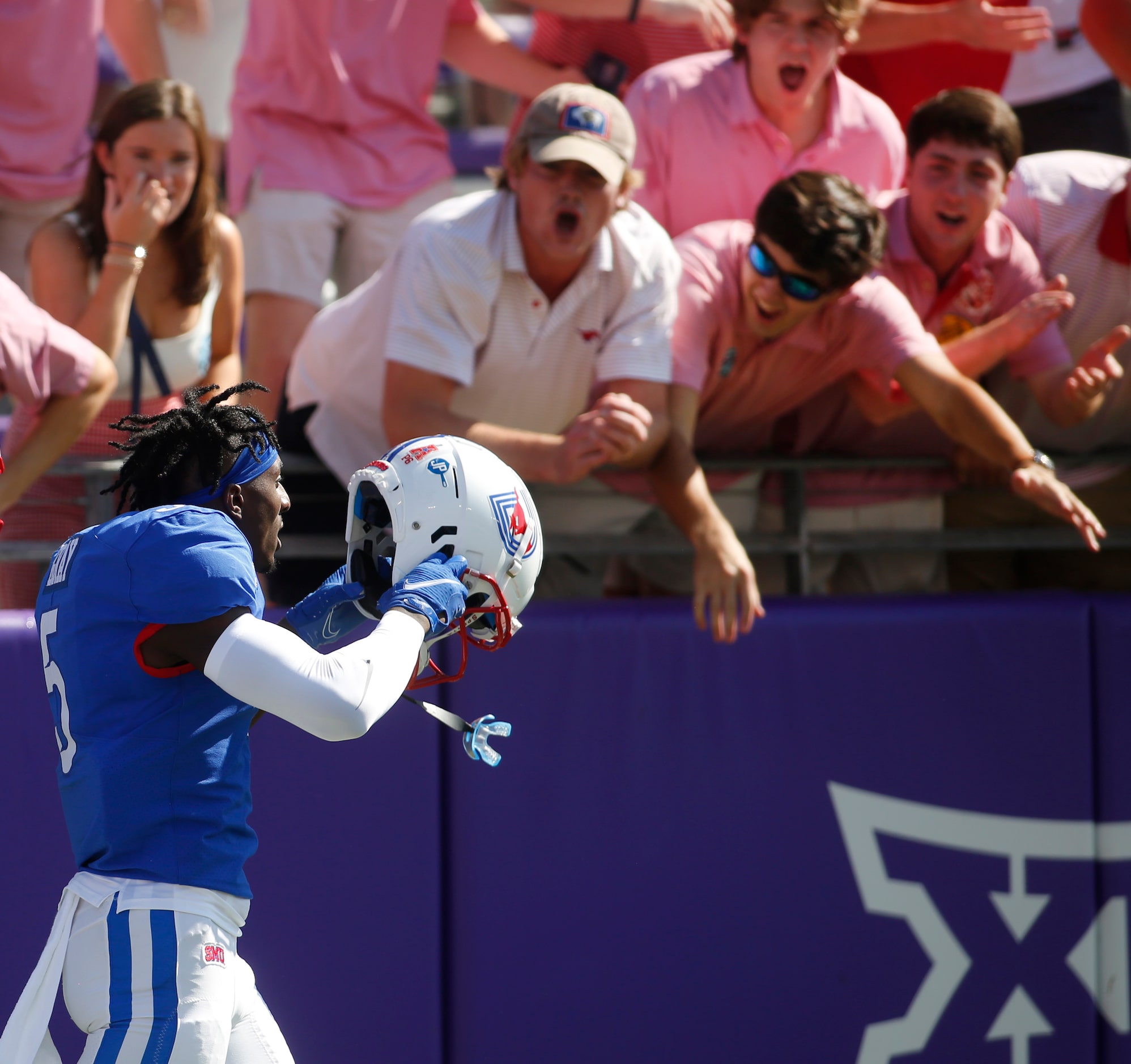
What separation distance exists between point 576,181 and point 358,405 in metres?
0.77

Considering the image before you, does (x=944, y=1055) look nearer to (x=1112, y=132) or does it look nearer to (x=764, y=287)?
(x=764, y=287)

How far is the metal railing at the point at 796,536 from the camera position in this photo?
3.64m

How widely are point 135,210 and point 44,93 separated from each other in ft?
4.09

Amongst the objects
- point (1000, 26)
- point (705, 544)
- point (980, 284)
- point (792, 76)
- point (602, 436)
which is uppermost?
point (1000, 26)

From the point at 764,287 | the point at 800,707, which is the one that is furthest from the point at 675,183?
the point at 800,707

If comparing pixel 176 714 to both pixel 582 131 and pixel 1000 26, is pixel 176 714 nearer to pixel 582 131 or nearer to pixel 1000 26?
pixel 582 131

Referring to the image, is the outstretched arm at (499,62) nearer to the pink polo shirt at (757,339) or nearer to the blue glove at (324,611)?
the pink polo shirt at (757,339)

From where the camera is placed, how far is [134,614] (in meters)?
2.28

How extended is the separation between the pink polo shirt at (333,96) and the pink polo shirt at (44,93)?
529 millimetres

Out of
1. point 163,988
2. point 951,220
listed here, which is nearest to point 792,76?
point 951,220

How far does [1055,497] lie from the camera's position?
11.9 feet

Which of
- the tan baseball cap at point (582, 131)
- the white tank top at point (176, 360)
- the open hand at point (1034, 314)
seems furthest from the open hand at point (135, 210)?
the open hand at point (1034, 314)

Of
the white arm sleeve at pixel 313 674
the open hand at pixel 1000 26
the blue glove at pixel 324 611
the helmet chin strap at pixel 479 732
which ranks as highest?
the open hand at pixel 1000 26

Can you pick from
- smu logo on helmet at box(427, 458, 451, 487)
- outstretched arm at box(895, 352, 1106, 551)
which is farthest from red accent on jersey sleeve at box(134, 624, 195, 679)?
outstretched arm at box(895, 352, 1106, 551)
